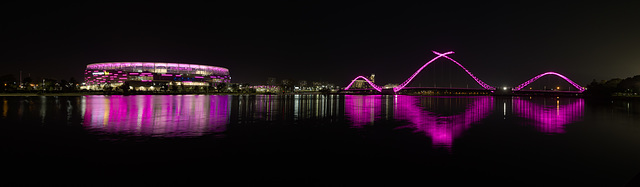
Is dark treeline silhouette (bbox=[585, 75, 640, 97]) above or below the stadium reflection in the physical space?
above

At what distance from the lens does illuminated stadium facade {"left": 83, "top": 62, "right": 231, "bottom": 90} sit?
13456 cm

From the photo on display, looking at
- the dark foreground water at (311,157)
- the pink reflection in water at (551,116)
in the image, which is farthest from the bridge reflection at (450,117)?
the dark foreground water at (311,157)

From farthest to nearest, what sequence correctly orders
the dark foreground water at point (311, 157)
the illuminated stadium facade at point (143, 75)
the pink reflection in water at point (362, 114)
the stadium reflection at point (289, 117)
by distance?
the illuminated stadium facade at point (143, 75) → the pink reflection in water at point (362, 114) → the stadium reflection at point (289, 117) → the dark foreground water at point (311, 157)

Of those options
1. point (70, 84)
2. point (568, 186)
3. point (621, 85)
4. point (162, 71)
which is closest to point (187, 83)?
point (162, 71)

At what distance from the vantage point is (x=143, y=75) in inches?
5433

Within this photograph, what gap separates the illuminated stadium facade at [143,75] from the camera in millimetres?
134562

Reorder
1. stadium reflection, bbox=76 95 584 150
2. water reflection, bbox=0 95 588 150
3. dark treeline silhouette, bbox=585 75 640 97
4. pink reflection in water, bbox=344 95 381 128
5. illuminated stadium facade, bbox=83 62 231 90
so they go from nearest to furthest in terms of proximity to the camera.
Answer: stadium reflection, bbox=76 95 584 150 < water reflection, bbox=0 95 588 150 < pink reflection in water, bbox=344 95 381 128 < dark treeline silhouette, bbox=585 75 640 97 < illuminated stadium facade, bbox=83 62 231 90

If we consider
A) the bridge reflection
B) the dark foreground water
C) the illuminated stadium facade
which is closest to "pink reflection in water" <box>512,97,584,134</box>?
the bridge reflection

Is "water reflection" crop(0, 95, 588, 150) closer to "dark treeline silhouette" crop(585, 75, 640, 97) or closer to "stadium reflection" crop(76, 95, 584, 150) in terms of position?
"stadium reflection" crop(76, 95, 584, 150)

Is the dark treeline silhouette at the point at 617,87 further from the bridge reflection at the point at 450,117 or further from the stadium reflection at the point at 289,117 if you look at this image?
the stadium reflection at the point at 289,117

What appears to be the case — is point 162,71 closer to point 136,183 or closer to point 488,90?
point 488,90

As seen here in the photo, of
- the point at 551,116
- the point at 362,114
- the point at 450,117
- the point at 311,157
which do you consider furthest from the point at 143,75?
the point at 311,157

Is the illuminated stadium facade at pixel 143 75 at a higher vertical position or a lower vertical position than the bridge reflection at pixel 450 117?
higher

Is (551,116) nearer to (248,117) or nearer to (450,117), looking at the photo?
(450,117)
